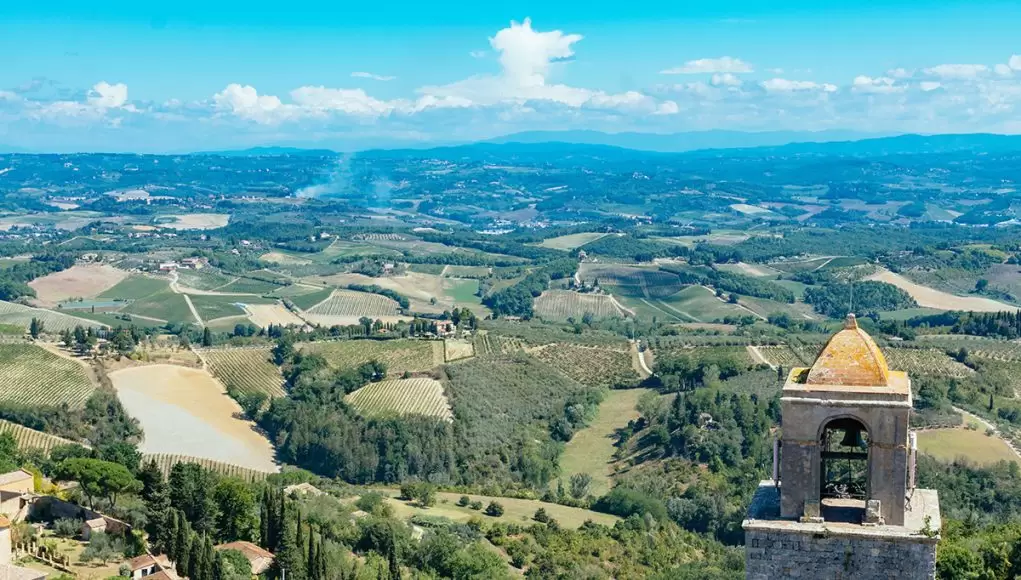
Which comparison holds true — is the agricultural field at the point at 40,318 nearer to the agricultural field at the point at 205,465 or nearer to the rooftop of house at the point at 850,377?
the agricultural field at the point at 205,465

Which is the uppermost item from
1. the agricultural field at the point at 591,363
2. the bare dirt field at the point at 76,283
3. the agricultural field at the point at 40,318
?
the agricultural field at the point at 40,318

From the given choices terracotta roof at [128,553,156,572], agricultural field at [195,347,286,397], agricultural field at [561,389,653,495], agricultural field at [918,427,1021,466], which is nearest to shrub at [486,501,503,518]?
agricultural field at [561,389,653,495]

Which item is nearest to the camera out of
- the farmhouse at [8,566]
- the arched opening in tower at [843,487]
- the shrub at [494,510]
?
the arched opening in tower at [843,487]

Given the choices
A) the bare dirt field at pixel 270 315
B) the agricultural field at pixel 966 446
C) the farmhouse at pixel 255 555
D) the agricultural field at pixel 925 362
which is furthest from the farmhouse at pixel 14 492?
the bare dirt field at pixel 270 315

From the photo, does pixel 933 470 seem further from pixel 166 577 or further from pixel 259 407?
pixel 259 407

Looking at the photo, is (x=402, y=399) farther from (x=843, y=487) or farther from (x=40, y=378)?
(x=843, y=487)

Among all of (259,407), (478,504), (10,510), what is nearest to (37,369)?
(259,407)
